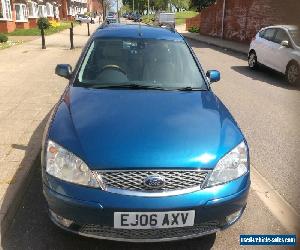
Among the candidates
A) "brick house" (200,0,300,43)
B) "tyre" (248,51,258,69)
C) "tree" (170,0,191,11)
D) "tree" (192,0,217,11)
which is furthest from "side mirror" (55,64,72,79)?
"tree" (170,0,191,11)

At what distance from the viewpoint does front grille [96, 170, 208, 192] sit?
2.52 meters

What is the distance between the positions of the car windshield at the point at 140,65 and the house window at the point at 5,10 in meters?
27.9

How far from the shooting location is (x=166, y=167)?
2559mm

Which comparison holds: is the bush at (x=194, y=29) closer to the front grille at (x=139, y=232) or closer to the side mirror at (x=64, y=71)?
the side mirror at (x=64, y=71)

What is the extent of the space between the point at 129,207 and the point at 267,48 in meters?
10.5

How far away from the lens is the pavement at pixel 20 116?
3.71 meters

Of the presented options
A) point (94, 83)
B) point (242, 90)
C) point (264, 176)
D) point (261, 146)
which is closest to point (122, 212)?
point (94, 83)

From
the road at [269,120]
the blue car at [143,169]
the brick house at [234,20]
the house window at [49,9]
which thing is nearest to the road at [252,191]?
the road at [269,120]

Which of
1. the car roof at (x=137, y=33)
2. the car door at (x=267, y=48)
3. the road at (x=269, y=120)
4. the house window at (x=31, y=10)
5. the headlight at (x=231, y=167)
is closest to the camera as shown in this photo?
the headlight at (x=231, y=167)

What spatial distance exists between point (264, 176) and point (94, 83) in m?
2.27

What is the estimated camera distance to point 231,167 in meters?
2.76

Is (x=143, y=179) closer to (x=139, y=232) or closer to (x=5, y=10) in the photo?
(x=139, y=232)

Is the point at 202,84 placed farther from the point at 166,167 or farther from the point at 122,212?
the point at 122,212

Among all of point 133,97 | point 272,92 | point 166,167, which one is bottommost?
point 272,92
